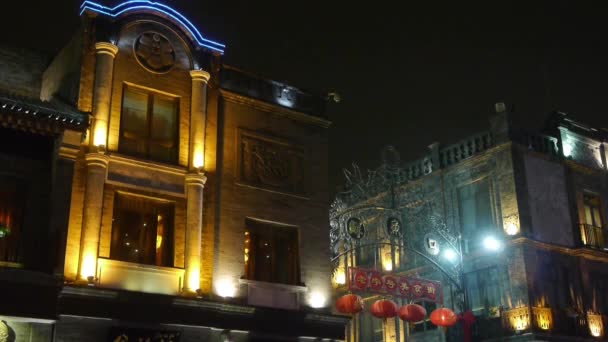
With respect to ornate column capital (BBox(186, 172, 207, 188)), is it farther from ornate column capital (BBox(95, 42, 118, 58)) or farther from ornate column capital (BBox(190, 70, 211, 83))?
ornate column capital (BBox(95, 42, 118, 58))

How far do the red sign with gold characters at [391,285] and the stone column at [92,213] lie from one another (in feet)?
31.8

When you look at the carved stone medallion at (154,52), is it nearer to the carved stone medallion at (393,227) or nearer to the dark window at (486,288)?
the carved stone medallion at (393,227)

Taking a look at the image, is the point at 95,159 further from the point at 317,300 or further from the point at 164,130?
the point at 317,300

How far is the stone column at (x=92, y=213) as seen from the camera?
17859mm

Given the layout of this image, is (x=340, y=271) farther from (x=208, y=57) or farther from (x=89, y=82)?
(x=89, y=82)

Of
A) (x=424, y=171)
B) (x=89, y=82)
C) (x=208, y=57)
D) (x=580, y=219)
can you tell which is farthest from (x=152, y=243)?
(x=580, y=219)

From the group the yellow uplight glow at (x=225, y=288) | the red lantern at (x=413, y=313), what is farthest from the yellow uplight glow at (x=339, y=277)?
the yellow uplight glow at (x=225, y=288)

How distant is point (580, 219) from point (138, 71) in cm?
2236

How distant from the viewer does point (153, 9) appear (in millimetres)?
21125

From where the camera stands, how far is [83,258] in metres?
17.8

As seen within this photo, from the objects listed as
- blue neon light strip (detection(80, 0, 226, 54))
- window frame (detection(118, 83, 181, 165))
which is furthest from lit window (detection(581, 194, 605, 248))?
window frame (detection(118, 83, 181, 165))

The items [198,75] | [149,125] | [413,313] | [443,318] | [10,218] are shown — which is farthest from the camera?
[443,318]

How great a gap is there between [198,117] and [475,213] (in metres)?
16.7

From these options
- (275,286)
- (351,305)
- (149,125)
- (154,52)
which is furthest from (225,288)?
(154,52)
